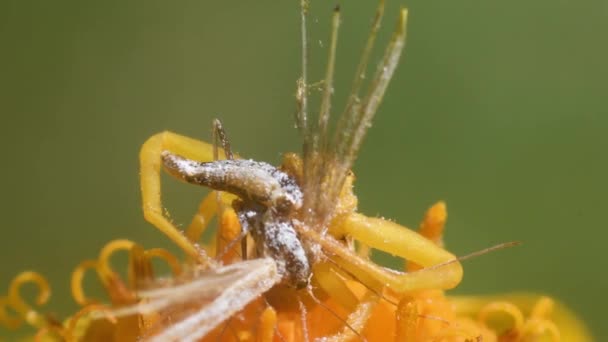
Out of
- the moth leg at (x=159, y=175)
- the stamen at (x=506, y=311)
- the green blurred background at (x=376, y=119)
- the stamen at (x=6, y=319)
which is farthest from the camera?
the green blurred background at (x=376, y=119)

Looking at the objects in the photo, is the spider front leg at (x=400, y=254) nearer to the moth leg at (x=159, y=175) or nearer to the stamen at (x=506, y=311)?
the moth leg at (x=159, y=175)

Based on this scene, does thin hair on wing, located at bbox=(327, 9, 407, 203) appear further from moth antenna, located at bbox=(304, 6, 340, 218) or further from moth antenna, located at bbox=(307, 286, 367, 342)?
moth antenna, located at bbox=(307, 286, 367, 342)

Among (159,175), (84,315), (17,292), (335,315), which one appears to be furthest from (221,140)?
(17,292)

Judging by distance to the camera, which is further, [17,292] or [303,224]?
[17,292]

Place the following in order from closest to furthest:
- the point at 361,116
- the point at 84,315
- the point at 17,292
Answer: the point at 361,116 → the point at 84,315 → the point at 17,292

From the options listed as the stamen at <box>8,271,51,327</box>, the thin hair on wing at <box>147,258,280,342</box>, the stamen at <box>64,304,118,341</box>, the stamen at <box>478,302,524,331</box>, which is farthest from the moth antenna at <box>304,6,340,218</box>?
the stamen at <box>8,271,51,327</box>

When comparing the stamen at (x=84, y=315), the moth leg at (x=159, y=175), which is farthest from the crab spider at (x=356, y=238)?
the stamen at (x=84, y=315)

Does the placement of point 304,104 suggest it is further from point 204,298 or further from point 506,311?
point 506,311
